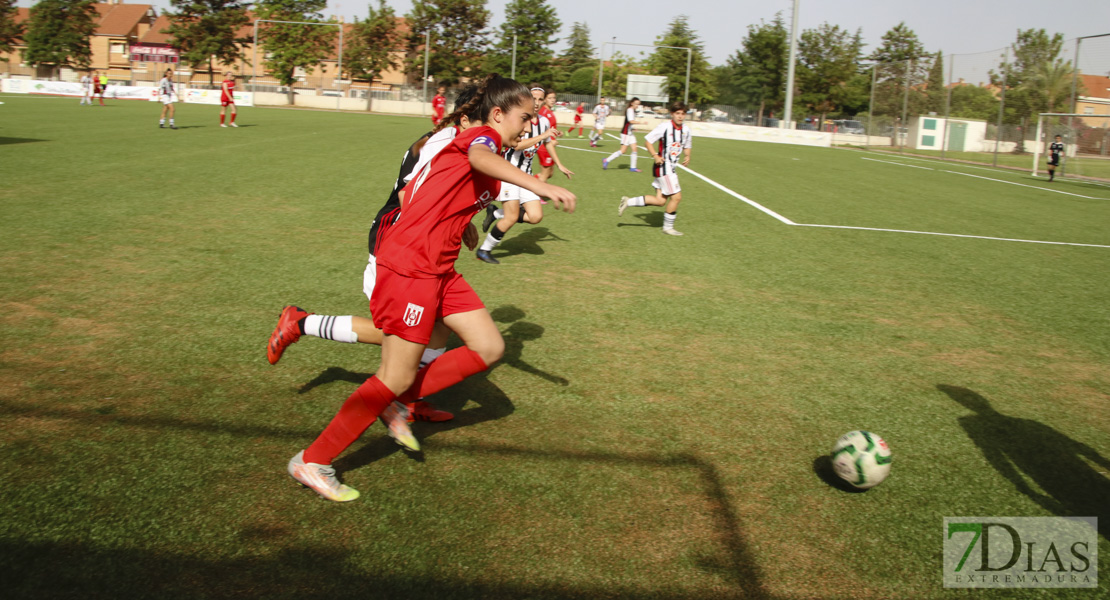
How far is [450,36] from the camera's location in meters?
71.3

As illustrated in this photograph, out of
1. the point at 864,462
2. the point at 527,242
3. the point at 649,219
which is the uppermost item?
the point at 649,219

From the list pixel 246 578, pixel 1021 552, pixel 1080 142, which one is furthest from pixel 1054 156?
pixel 246 578

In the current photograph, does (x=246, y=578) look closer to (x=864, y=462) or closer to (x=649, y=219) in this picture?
(x=864, y=462)

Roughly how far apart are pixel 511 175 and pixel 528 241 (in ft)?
21.7

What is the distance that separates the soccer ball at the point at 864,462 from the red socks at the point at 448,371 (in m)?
1.83

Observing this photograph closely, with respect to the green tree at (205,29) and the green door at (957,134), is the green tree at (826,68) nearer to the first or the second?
the green door at (957,134)

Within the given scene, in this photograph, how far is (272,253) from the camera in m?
7.70

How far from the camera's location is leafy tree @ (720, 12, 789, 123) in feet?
256

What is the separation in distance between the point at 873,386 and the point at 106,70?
355ft

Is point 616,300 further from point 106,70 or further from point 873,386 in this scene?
point 106,70

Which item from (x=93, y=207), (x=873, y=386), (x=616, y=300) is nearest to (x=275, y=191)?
(x=93, y=207)

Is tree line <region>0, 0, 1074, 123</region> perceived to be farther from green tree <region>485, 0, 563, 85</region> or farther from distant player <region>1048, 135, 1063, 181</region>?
distant player <region>1048, 135, 1063, 181</region>

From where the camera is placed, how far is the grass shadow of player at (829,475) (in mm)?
3561

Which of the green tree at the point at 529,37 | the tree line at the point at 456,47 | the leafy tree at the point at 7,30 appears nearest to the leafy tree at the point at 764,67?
the tree line at the point at 456,47
